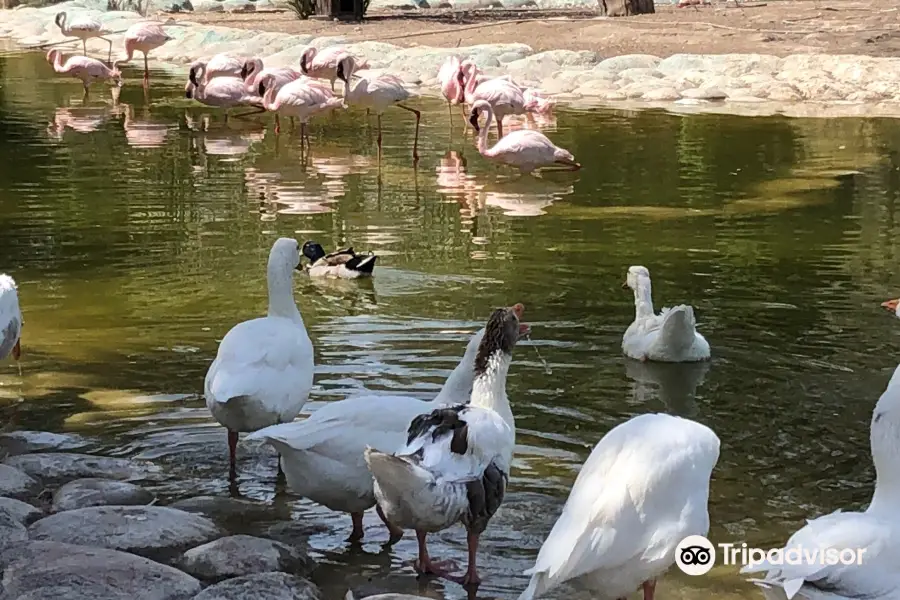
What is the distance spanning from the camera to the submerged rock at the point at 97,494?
557cm

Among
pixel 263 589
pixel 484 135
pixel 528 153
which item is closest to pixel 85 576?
pixel 263 589

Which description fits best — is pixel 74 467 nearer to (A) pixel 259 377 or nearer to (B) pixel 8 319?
(A) pixel 259 377

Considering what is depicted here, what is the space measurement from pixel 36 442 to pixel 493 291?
12.6ft

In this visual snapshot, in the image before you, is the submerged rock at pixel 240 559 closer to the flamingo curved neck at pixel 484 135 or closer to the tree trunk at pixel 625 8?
the flamingo curved neck at pixel 484 135

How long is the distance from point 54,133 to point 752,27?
50.5 feet

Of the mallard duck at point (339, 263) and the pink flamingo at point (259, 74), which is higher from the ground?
the pink flamingo at point (259, 74)

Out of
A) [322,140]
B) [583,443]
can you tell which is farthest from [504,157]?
[583,443]

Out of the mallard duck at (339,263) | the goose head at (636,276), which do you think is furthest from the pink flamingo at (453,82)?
the goose head at (636,276)

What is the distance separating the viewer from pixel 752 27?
27125mm

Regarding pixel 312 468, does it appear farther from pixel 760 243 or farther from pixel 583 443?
pixel 760 243

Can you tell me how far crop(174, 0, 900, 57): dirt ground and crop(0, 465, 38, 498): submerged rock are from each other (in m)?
19.5

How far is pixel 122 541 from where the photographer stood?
5.14 m

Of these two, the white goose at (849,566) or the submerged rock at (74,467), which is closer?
the white goose at (849,566)

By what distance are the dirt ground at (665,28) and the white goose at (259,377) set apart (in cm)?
1860
